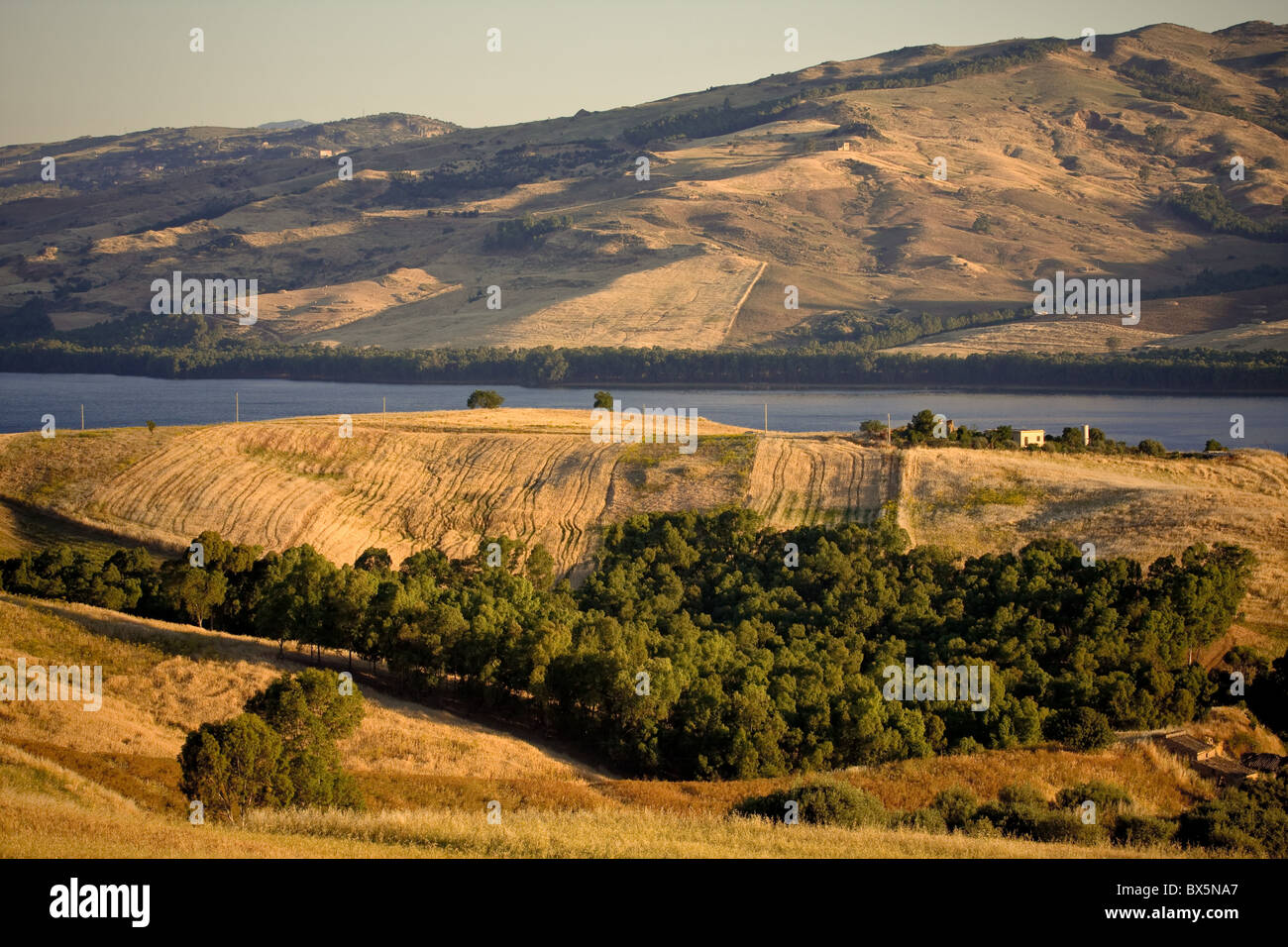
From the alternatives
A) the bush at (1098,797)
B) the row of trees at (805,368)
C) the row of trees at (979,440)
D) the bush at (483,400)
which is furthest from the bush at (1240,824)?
the row of trees at (805,368)

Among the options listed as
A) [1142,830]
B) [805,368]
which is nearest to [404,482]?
[1142,830]

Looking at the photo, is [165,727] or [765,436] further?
[765,436]

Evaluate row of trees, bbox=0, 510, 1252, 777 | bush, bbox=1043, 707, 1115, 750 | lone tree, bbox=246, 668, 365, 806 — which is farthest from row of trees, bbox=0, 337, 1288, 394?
lone tree, bbox=246, 668, 365, 806

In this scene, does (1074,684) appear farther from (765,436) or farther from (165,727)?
(765,436)

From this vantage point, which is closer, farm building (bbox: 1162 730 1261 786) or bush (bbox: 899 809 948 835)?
bush (bbox: 899 809 948 835)

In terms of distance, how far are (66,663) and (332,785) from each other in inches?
531

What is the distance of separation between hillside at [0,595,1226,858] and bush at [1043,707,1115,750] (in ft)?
2.15

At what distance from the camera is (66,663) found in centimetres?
3788

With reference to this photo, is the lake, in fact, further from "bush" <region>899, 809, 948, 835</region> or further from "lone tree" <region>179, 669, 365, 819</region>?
"lone tree" <region>179, 669, 365, 819</region>

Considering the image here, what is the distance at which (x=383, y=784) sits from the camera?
31.3m

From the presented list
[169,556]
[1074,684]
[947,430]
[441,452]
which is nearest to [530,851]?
[1074,684]

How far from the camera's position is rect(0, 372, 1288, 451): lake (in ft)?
446

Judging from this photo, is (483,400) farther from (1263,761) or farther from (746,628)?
(1263,761)

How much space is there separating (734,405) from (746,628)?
11217 centimetres
